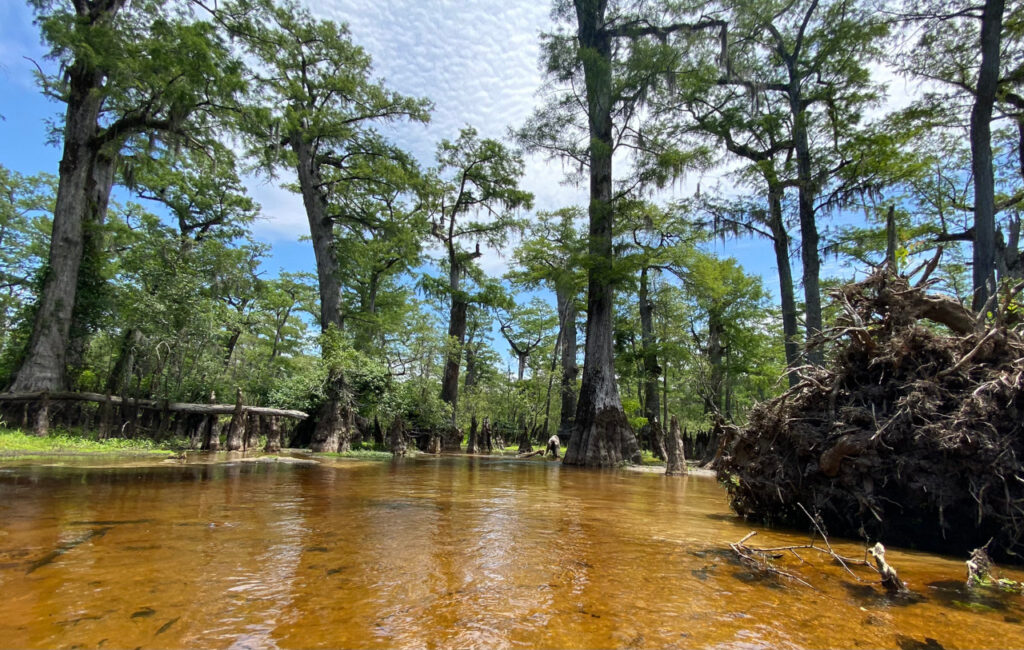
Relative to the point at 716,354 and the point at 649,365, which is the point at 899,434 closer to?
the point at 649,365

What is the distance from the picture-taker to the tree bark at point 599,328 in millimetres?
15273

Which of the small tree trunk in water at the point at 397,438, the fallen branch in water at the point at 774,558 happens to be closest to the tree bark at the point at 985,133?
the fallen branch in water at the point at 774,558

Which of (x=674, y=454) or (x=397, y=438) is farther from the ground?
(x=674, y=454)

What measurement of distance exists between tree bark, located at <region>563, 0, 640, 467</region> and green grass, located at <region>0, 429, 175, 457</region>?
1115 cm

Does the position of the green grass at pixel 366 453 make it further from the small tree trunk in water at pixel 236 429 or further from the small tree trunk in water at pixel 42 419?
the small tree trunk in water at pixel 42 419

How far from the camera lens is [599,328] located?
1636 cm

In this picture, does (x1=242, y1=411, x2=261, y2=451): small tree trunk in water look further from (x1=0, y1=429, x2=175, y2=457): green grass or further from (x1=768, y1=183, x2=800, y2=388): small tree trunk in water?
(x1=768, y1=183, x2=800, y2=388): small tree trunk in water

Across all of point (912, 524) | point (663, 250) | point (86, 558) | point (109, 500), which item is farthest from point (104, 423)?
point (663, 250)

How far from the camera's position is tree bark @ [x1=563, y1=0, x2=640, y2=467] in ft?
50.1

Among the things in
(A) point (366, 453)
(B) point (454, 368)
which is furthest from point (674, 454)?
(B) point (454, 368)

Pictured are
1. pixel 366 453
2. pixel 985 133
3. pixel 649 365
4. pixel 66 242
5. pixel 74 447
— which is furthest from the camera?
pixel 649 365

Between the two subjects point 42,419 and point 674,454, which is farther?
point 674,454

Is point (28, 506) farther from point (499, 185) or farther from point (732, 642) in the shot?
point (499, 185)

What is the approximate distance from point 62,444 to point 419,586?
39.4 feet
